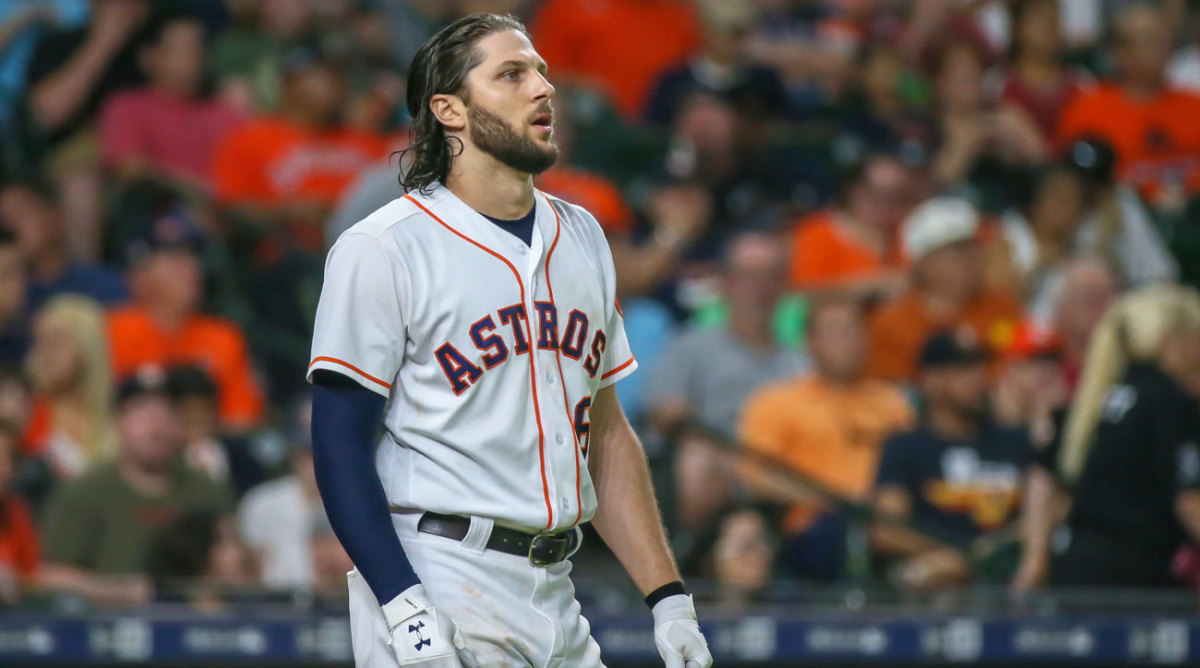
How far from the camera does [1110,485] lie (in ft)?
18.6

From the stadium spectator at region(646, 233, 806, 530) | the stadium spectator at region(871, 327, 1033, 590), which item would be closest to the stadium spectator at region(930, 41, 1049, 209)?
the stadium spectator at region(646, 233, 806, 530)

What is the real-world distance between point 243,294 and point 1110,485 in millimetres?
3619

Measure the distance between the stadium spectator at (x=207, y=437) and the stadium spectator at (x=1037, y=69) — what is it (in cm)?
451

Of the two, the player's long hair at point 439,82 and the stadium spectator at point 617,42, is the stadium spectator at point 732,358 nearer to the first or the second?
the stadium spectator at point 617,42

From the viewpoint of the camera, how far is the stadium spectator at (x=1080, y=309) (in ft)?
22.3

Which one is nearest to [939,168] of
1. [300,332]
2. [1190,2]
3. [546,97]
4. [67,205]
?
[1190,2]

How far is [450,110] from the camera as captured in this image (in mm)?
2773

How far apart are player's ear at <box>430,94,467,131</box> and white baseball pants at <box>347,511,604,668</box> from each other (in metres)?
0.65

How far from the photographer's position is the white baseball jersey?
103 inches

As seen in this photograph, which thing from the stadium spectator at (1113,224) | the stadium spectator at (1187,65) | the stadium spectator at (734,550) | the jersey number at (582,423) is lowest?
the jersey number at (582,423)

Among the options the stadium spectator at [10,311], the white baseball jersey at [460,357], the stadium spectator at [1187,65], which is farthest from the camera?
the stadium spectator at [1187,65]

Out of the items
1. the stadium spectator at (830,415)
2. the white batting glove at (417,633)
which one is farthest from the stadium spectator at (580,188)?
the white batting glove at (417,633)

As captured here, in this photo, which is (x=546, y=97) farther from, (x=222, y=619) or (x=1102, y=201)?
(x=1102, y=201)

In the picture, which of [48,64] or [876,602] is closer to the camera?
[876,602]
